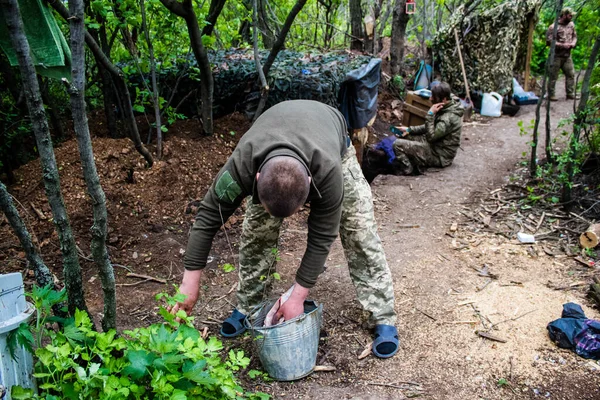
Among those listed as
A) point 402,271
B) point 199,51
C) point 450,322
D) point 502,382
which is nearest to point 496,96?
point 402,271

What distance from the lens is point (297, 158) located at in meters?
2.14

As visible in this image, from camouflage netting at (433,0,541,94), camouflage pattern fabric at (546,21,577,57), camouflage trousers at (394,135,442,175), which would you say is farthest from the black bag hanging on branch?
camouflage pattern fabric at (546,21,577,57)

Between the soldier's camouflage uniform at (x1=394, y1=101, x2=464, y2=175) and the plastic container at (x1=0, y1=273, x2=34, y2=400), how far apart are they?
5.71 m

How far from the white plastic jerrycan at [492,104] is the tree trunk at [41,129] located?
31.1 ft

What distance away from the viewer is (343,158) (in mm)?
3010

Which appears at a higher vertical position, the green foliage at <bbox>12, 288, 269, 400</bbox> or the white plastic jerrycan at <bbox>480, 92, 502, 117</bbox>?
the green foliage at <bbox>12, 288, 269, 400</bbox>

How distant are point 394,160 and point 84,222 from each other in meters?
4.48

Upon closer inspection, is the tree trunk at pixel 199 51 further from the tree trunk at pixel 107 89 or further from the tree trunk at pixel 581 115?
the tree trunk at pixel 581 115

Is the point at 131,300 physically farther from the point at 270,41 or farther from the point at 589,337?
the point at 270,41

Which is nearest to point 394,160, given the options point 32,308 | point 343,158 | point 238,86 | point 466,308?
point 238,86

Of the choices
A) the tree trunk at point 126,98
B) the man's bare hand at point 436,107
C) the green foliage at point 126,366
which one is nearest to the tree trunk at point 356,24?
the man's bare hand at point 436,107

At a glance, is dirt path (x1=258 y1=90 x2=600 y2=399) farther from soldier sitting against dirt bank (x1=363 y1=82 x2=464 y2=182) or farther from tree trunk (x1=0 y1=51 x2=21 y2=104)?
tree trunk (x1=0 y1=51 x2=21 y2=104)

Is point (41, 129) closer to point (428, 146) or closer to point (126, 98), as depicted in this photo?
point (126, 98)

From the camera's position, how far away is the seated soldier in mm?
6504
